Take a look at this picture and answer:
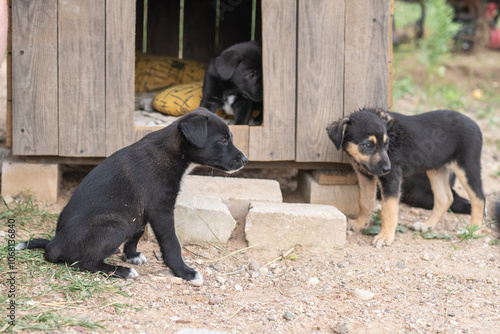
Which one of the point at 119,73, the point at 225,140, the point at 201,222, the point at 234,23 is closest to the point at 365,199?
the point at 201,222

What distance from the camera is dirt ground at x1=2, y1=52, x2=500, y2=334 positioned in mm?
3564

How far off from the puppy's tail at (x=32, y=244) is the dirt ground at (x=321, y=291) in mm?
527

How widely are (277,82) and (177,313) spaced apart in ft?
8.45

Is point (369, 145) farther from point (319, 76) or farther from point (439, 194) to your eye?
point (439, 194)

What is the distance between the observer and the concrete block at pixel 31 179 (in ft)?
17.8

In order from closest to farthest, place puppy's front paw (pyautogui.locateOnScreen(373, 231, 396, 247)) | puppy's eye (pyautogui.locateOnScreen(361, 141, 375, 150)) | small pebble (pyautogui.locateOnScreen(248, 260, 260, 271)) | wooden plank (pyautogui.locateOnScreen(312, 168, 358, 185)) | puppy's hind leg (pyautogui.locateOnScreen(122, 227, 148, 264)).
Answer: puppy's hind leg (pyautogui.locateOnScreen(122, 227, 148, 264))
small pebble (pyautogui.locateOnScreen(248, 260, 260, 271))
puppy's eye (pyautogui.locateOnScreen(361, 141, 375, 150))
puppy's front paw (pyautogui.locateOnScreen(373, 231, 396, 247))
wooden plank (pyautogui.locateOnScreen(312, 168, 358, 185))

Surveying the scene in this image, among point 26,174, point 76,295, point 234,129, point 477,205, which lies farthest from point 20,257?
point 477,205

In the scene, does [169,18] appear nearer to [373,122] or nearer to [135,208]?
[373,122]

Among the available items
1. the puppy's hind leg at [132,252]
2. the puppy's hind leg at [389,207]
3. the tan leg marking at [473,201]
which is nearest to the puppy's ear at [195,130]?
the puppy's hind leg at [132,252]

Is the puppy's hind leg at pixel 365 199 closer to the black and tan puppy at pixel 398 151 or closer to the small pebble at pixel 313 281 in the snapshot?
the black and tan puppy at pixel 398 151

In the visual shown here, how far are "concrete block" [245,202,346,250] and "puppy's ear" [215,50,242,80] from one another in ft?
5.51

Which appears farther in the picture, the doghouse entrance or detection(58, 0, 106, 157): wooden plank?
the doghouse entrance

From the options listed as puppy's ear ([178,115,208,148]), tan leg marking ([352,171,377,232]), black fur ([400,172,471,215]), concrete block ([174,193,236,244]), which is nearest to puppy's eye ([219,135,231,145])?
puppy's ear ([178,115,208,148])

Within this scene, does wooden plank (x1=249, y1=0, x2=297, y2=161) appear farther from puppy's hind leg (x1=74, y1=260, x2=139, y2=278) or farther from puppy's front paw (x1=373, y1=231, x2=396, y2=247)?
puppy's hind leg (x1=74, y1=260, x2=139, y2=278)
